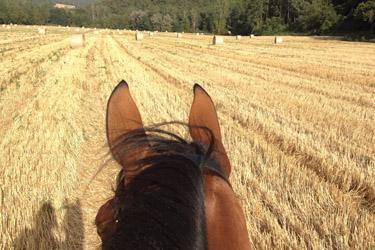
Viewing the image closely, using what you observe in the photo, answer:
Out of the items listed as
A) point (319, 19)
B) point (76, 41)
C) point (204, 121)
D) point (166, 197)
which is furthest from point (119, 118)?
point (319, 19)

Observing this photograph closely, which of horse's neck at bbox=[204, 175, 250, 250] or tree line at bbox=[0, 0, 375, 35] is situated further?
tree line at bbox=[0, 0, 375, 35]

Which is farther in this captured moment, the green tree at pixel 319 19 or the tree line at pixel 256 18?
the green tree at pixel 319 19

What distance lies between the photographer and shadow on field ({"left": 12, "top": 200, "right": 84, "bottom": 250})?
204 centimetres

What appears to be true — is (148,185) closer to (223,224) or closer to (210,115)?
(223,224)

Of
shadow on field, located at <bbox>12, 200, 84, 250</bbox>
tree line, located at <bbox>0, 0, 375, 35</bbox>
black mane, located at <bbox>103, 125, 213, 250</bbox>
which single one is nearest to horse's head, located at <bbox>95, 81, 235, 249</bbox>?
black mane, located at <bbox>103, 125, 213, 250</bbox>

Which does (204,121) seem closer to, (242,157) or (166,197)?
(166,197)

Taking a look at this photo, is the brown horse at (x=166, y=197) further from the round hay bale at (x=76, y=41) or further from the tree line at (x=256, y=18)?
the tree line at (x=256, y=18)

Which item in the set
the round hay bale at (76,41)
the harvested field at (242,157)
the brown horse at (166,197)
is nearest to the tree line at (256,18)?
the round hay bale at (76,41)

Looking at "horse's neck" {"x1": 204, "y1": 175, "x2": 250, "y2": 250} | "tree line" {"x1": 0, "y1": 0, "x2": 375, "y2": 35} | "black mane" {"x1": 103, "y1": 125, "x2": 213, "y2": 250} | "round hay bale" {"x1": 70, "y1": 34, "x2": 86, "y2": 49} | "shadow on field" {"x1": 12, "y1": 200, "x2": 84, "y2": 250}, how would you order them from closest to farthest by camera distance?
"black mane" {"x1": 103, "y1": 125, "x2": 213, "y2": 250} < "horse's neck" {"x1": 204, "y1": 175, "x2": 250, "y2": 250} < "shadow on field" {"x1": 12, "y1": 200, "x2": 84, "y2": 250} < "round hay bale" {"x1": 70, "y1": 34, "x2": 86, "y2": 49} < "tree line" {"x1": 0, "y1": 0, "x2": 375, "y2": 35}

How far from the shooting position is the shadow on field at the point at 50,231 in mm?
2037

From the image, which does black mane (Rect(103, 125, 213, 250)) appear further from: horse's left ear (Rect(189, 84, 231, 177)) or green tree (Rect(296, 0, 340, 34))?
green tree (Rect(296, 0, 340, 34))

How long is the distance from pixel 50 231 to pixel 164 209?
206cm

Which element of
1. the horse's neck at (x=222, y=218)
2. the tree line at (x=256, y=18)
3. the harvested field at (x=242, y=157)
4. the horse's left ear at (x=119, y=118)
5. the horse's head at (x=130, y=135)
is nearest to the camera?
the horse's neck at (x=222, y=218)

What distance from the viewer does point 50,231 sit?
2.20 meters
